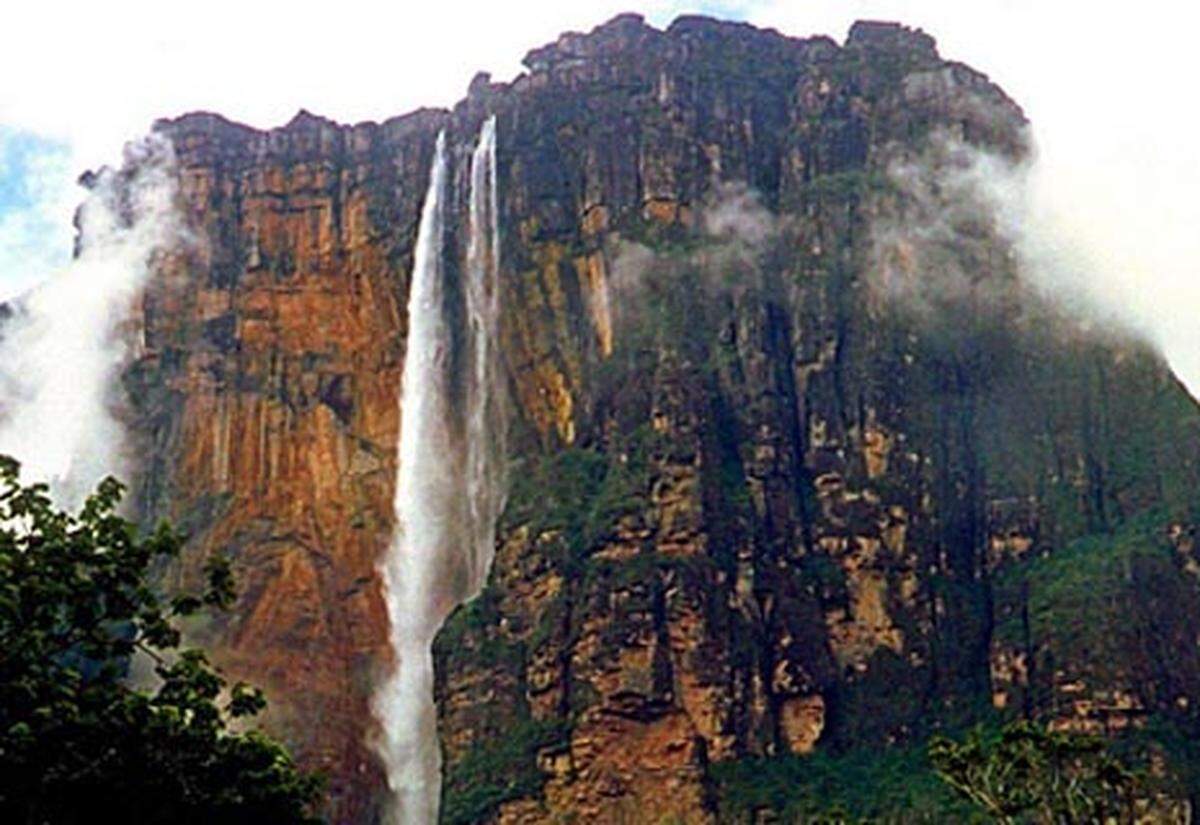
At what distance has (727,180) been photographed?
111m

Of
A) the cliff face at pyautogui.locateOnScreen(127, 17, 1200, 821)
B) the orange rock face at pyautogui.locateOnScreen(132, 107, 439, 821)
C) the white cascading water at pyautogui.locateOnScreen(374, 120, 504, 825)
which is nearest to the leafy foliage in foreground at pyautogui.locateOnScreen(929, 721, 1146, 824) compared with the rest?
the cliff face at pyautogui.locateOnScreen(127, 17, 1200, 821)

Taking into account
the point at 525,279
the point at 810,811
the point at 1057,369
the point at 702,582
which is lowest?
the point at 810,811

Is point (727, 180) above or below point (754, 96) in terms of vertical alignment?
below

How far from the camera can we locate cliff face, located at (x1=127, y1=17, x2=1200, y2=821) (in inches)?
3671

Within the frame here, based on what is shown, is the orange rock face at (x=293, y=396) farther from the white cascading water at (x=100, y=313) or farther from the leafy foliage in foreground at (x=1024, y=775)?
the leafy foliage in foreground at (x=1024, y=775)

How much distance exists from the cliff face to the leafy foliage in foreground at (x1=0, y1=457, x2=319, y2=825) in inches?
2329

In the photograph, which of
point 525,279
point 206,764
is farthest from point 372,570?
point 206,764

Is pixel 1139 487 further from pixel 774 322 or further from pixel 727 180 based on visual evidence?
pixel 727 180

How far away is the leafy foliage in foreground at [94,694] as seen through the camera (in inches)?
1137

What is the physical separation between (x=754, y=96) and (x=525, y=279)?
740 inches

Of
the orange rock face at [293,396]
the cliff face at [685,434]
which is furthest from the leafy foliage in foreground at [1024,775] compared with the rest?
the orange rock face at [293,396]

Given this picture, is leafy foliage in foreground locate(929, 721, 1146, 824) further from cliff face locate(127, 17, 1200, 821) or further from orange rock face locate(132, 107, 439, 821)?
orange rock face locate(132, 107, 439, 821)

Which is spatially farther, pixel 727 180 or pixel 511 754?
pixel 727 180

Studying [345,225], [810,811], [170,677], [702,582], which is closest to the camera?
[170,677]
